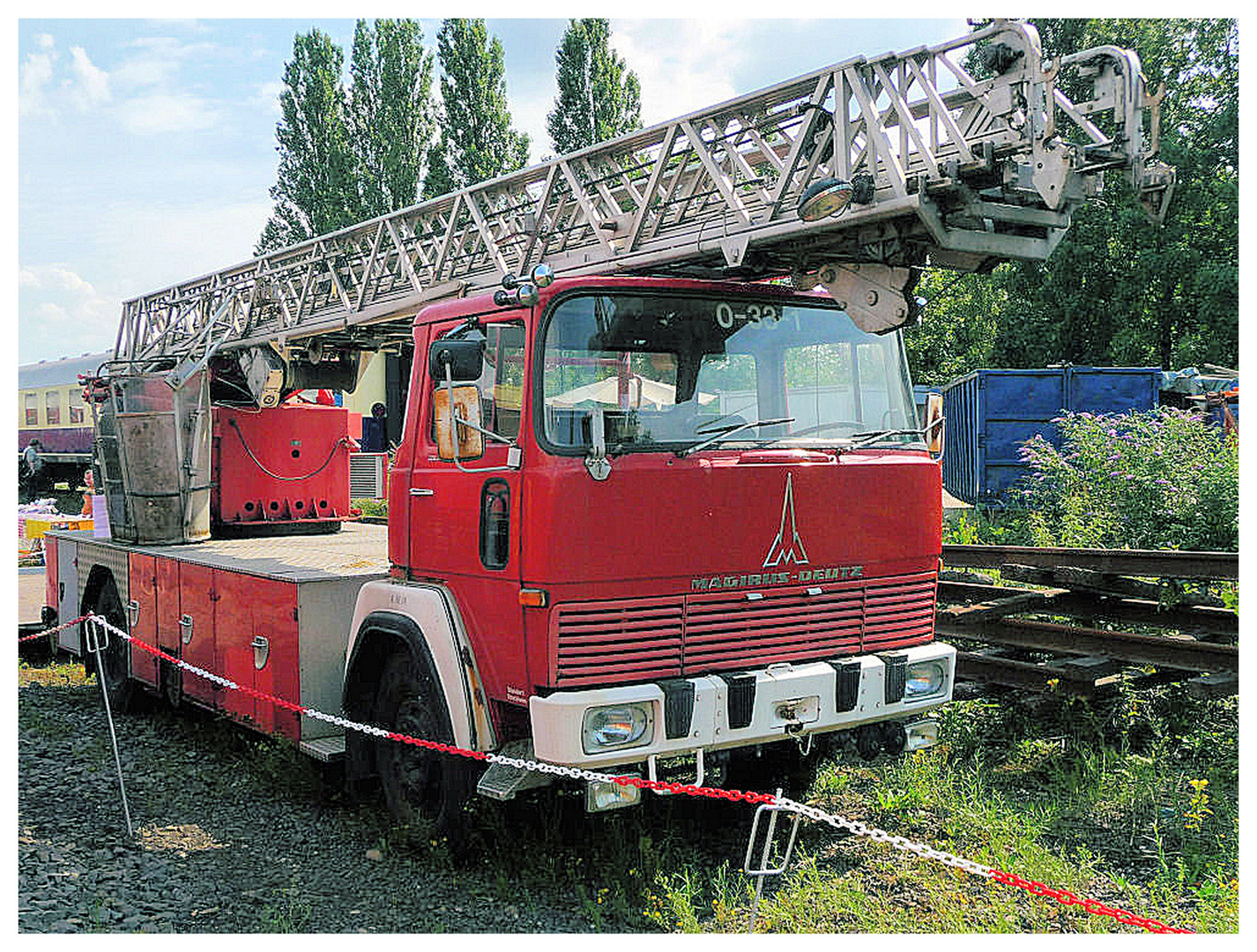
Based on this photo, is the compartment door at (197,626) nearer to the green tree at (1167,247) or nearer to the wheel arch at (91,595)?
the wheel arch at (91,595)

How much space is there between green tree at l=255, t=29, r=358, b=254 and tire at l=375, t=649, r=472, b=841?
24.5 metres

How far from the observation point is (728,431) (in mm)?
4766

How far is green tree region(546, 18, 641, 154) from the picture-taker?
89.8 ft

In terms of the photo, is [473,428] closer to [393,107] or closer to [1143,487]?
[1143,487]

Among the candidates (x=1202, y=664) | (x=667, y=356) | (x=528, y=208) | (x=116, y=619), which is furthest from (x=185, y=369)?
(x=1202, y=664)

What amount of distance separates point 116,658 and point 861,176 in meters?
6.64

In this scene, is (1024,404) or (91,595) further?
(1024,404)

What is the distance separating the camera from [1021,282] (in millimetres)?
25500

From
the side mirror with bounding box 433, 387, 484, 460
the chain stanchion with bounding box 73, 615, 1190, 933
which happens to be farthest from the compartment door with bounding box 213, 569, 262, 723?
the side mirror with bounding box 433, 387, 484, 460

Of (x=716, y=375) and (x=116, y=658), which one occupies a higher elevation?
(x=716, y=375)

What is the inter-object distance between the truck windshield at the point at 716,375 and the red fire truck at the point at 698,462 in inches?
0.5

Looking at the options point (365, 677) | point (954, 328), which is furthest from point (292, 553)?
point (954, 328)

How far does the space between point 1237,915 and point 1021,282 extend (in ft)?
75.3

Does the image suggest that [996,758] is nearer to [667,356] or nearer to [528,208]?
[667,356]
